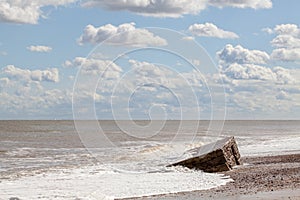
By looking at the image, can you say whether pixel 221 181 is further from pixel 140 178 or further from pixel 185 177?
pixel 140 178

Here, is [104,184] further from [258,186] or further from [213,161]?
[213,161]

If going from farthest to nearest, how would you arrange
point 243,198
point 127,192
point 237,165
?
point 237,165 → point 127,192 → point 243,198

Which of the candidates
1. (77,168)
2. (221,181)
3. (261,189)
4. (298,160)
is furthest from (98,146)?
(261,189)

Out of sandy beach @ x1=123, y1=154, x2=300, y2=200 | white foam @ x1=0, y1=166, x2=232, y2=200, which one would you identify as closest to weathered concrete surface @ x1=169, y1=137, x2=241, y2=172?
sandy beach @ x1=123, y1=154, x2=300, y2=200

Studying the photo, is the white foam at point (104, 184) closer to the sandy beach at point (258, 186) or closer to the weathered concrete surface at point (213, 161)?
the weathered concrete surface at point (213, 161)

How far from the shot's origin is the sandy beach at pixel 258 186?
1406 cm

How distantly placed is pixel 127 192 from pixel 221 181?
3.85 metres

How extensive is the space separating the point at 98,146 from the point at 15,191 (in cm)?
2136

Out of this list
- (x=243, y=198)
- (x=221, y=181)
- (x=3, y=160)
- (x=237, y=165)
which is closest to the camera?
(x=243, y=198)

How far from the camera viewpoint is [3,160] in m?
29.4

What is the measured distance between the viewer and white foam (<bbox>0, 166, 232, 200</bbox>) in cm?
1592

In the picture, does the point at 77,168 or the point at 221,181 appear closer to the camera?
the point at 221,181

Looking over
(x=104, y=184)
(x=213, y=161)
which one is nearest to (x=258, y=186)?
(x=104, y=184)

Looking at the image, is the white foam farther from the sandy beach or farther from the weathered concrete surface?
the sandy beach
